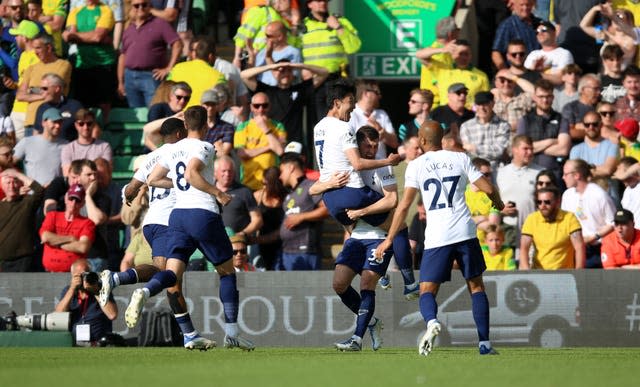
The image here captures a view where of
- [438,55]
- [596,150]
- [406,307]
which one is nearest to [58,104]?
[438,55]

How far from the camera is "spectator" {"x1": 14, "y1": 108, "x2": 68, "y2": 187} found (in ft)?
63.7

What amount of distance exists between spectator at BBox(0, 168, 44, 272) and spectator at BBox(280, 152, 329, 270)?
330cm

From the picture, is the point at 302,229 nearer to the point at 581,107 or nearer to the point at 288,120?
the point at 288,120

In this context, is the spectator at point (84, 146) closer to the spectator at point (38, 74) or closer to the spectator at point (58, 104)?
the spectator at point (58, 104)

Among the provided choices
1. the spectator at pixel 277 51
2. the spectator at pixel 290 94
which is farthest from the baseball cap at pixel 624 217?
the spectator at pixel 277 51

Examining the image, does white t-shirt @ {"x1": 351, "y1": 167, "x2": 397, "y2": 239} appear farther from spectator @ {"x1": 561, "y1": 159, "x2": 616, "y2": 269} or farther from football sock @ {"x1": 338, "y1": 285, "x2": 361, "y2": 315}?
spectator @ {"x1": 561, "y1": 159, "x2": 616, "y2": 269}

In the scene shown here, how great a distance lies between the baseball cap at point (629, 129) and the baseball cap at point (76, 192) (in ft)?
23.7

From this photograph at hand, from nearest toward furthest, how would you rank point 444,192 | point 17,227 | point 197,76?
point 444,192 < point 17,227 < point 197,76

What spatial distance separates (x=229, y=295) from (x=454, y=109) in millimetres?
6699

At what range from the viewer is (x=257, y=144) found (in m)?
19.3

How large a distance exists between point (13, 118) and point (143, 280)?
811 centimetres

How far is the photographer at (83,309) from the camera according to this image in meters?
16.5

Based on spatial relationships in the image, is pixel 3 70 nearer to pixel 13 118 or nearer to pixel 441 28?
pixel 13 118

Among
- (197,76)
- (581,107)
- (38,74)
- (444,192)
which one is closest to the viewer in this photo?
(444,192)
